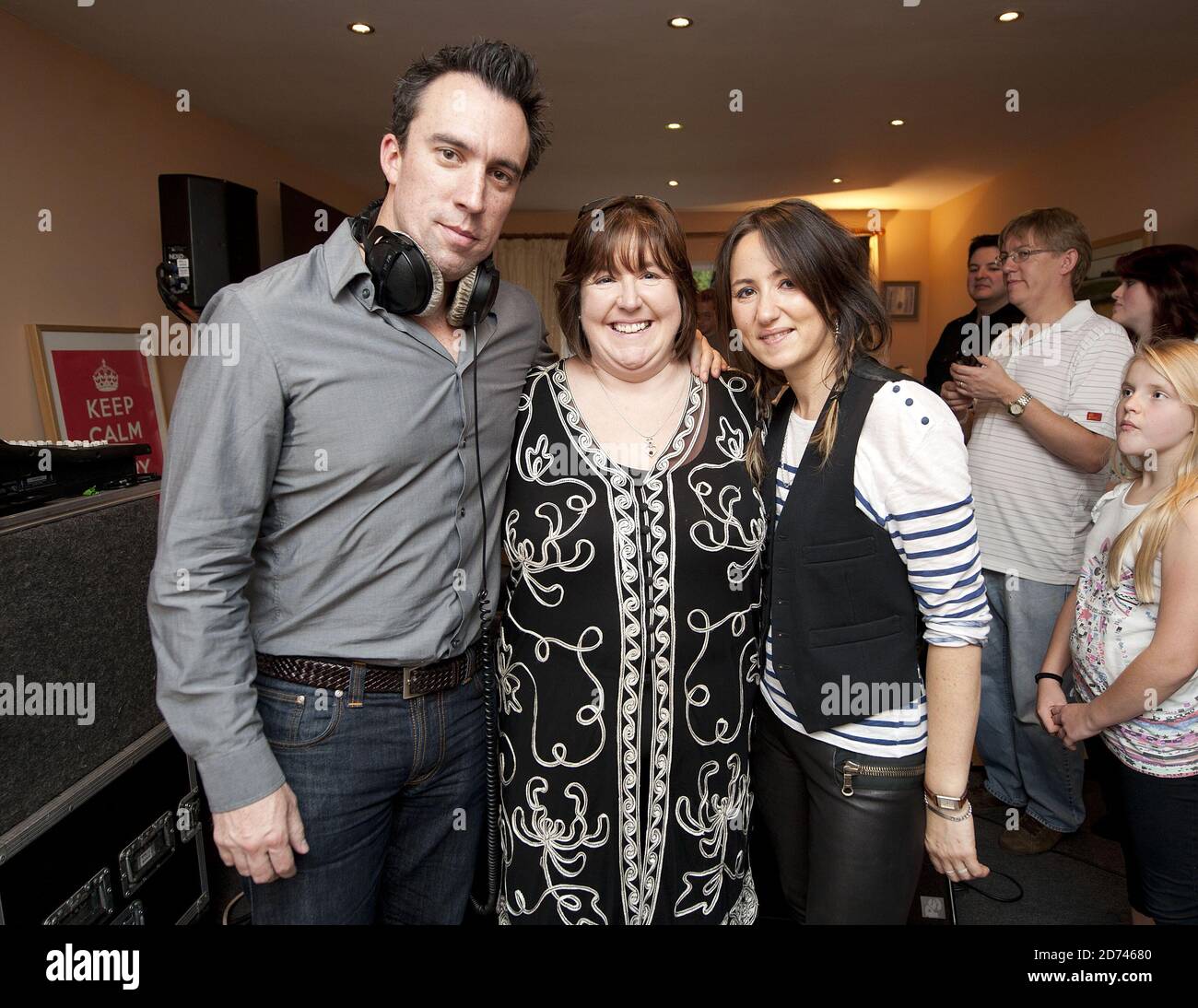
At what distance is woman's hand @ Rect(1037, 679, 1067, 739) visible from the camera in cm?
178

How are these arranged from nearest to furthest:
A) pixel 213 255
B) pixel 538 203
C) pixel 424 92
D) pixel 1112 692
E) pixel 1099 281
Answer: pixel 424 92 < pixel 1112 692 < pixel 213 255 < pixel 1099 281 < pixel 538 203

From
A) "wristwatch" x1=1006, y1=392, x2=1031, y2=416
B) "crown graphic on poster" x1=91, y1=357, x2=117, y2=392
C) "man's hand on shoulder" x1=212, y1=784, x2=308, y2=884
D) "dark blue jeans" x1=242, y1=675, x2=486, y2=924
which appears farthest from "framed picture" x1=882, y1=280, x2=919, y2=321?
"man's hand on shoulder" x1=212, y1=784, x2=308, y2=884

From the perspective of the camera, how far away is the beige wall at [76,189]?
3.47m

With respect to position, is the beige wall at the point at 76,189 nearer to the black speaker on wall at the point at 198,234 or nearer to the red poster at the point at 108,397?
the red poster at the point at 108,397

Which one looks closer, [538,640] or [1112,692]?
[538,640]

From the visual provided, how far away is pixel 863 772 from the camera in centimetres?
132

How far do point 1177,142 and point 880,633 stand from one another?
4790 millimetres

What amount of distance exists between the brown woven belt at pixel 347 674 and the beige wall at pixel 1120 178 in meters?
4.92

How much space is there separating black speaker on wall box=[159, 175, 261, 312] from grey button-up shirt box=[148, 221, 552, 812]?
3.30m

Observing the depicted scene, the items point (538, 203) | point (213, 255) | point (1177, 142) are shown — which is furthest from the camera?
point (538, 203)

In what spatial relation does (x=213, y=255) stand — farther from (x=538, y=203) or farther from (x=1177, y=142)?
(x=1177, y=142)

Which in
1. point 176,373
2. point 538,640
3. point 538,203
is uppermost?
point 538,203
